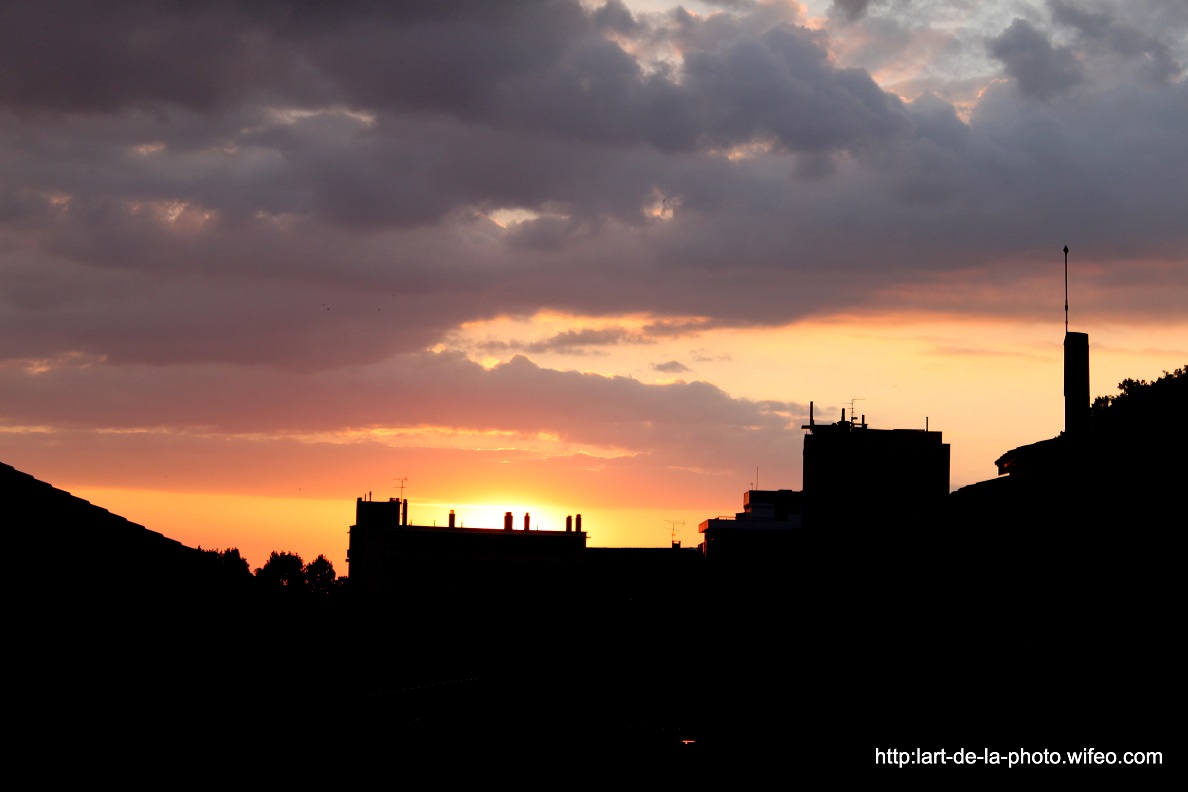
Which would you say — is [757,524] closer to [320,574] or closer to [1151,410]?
[1151,410]

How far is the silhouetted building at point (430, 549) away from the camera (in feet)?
298

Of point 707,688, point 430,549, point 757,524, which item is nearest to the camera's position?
point 707,688

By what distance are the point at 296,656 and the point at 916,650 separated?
10338 mm

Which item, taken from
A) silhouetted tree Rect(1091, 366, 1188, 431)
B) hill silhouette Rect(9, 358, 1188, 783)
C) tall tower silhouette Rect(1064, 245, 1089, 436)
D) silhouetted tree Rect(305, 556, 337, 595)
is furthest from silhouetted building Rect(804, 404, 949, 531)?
silhouetted tree Rect(305, 556, 337, 595)

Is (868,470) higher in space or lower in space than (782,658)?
higher

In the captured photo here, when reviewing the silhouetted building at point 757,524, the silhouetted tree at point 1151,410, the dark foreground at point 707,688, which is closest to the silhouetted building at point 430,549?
the silhouetted building at point 757,524

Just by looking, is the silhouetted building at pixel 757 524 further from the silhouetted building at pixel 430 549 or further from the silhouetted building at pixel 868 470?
the silhouetted building at pixel 430 549

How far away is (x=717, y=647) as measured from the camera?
28.2m

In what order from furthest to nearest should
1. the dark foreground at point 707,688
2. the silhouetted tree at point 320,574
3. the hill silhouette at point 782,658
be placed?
the silhouetted tree at point 320,574
the hill silhouette at point 782,658
the dark foreground at point 707,688

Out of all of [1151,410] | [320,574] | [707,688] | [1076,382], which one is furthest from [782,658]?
[320,574]

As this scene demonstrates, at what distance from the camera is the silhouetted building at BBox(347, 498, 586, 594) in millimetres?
90812

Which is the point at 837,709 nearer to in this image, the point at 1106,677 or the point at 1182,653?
the point at 1106,677

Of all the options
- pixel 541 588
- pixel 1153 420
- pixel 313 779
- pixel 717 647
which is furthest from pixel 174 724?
pixel 541 588

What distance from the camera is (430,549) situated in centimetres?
9338
